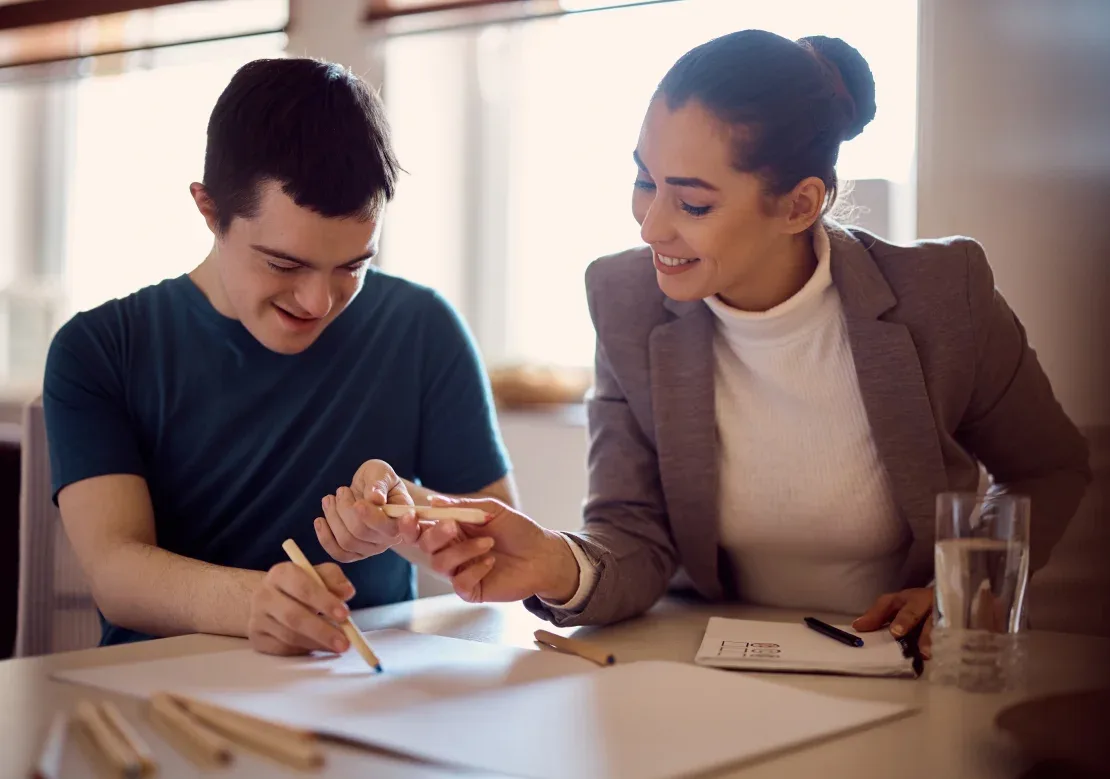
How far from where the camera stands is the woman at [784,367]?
1272mm

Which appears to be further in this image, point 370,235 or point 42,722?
point 370,235

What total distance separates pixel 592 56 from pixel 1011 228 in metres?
1.98

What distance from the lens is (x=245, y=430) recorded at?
4.70 ft

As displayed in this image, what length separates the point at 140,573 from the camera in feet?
3.81

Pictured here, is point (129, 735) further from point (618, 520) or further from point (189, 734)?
point (618, 520)

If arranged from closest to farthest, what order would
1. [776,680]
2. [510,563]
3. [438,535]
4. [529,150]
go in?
[776,680] < [438,535] < [510,563] < [529,150]

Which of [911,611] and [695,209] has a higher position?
[695,209]

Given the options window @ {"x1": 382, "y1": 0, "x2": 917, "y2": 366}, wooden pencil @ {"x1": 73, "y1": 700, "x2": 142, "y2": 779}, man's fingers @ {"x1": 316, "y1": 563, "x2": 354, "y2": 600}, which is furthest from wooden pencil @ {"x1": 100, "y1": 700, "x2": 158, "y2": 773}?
window @ {"x1": 382, "y1": 0, "x2": 917, "y2": 366}

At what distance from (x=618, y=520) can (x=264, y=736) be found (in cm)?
68

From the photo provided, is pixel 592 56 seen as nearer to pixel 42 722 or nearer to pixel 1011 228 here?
pixel 1011 228

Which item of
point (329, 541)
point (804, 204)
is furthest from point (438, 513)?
point (804, 204)

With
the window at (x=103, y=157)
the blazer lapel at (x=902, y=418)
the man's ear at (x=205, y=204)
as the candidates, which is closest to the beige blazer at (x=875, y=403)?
the blazer lapel at (x=902, y=418)

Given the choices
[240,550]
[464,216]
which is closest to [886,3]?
[464,216]

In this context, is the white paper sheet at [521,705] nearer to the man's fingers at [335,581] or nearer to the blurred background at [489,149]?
the man's fingers at [335,581]
